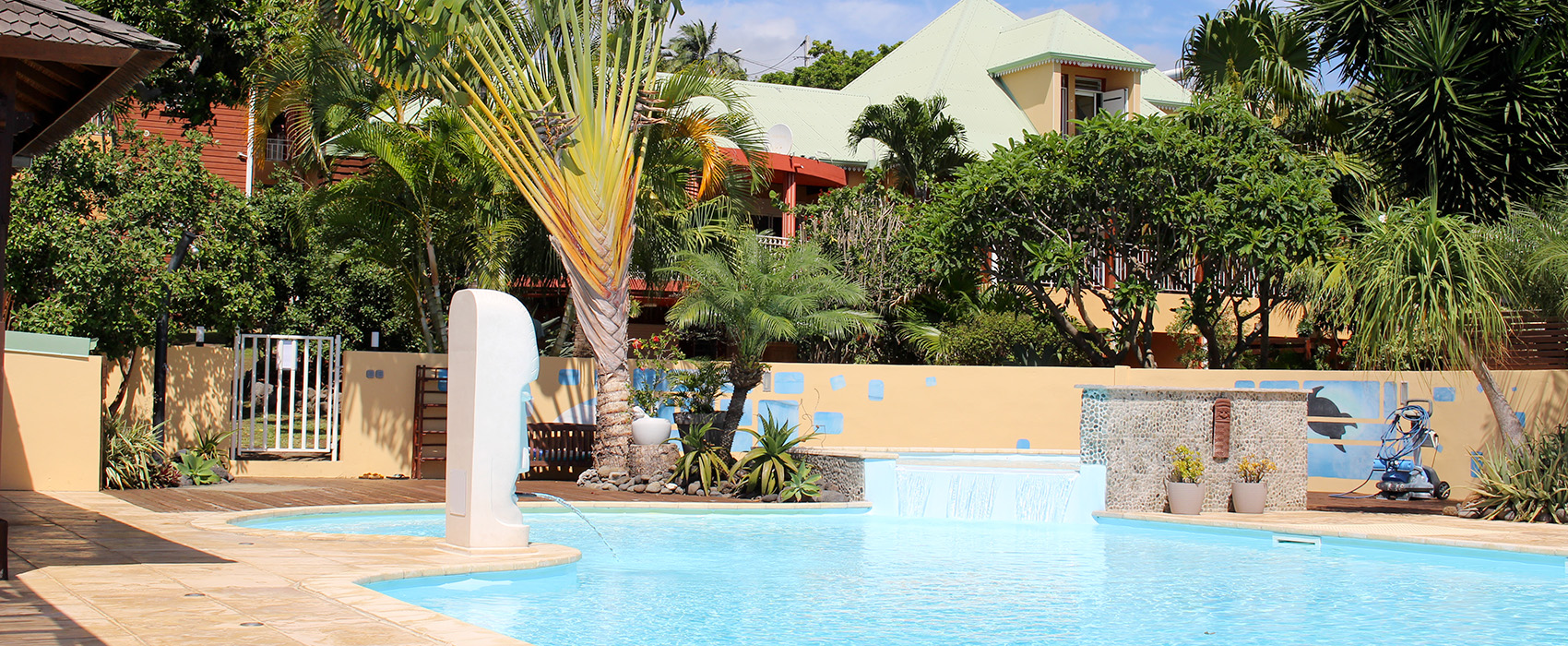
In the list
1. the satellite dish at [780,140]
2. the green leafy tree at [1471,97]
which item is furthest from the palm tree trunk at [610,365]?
the satellite dish at [780,140]

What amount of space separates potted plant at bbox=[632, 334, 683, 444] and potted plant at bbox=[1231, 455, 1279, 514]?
6.69 m

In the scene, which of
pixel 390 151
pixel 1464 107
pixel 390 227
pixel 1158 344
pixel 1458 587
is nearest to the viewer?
pixel 1458 587

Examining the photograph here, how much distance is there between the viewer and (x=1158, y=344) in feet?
96.8

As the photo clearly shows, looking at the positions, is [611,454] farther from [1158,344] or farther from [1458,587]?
[1158,344]

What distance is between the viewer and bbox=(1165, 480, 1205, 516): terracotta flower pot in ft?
44.5

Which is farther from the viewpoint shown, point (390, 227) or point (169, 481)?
point (390, 227)

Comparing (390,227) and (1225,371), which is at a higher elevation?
(390,227)

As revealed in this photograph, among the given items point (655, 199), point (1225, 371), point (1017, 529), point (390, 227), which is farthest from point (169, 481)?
point (1225, 371)

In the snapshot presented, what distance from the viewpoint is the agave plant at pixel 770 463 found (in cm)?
1426

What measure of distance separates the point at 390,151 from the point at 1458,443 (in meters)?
13.9

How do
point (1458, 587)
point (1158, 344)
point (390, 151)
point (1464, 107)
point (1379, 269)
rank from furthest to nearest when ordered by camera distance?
1. point (1158, 344)
2. point (1464, 107)
3. point (390, 151)
4. point (1379, 269)
5. point (1458, 587)

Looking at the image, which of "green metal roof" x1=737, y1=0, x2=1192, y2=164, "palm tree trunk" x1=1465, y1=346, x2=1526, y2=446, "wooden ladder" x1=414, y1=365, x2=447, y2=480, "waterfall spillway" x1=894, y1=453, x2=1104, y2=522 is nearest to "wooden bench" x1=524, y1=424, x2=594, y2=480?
"wooden ladder" x1=414, y1=365, x2=447, y2=480

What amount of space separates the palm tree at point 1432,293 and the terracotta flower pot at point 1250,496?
5.95ft

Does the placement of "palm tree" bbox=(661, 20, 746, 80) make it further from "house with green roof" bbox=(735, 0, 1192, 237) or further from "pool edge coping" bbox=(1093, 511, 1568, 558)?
"pool edge coping" bbox=(1093, 511, 1568, 558)
